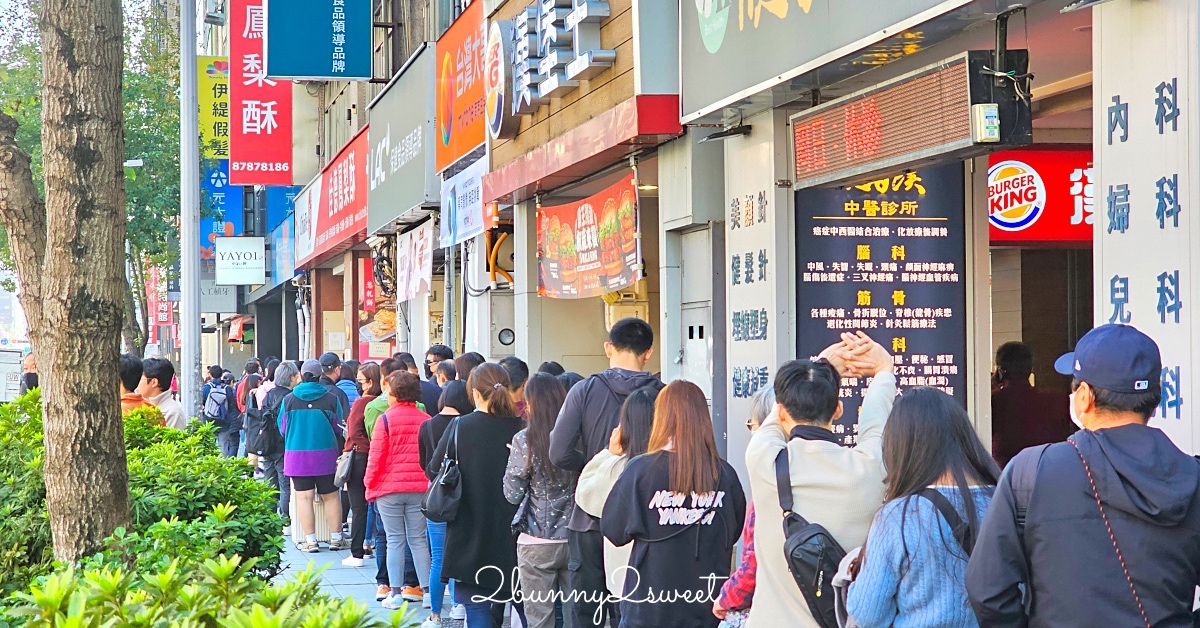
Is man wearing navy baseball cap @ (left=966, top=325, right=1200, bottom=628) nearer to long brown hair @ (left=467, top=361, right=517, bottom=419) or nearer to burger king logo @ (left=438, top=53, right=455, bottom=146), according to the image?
long brown hair @ (left=467, top=361, right=517, bottom=419)

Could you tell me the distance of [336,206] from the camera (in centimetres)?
2264

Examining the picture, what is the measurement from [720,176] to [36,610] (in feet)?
21.6

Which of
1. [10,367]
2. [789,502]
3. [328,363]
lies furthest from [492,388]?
[10,367]

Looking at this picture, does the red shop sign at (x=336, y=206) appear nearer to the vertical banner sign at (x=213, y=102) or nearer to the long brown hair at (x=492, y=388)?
the vertical banner sign at (x=213, y=102)

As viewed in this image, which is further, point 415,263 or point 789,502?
point 415,263

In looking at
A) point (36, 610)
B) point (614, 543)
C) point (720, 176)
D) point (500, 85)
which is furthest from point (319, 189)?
point (36, 610)

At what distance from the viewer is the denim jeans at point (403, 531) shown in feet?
32.4

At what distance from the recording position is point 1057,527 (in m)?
3.54

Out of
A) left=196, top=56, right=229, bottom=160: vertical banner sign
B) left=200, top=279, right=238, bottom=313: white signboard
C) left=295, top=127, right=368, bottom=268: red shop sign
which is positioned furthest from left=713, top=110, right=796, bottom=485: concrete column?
left=200, top=279, right=238, bottom=313: white signboard

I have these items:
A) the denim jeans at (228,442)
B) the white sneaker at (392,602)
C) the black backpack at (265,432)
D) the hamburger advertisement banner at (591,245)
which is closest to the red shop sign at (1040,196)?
the hamburger advertisement banner at (591,245)

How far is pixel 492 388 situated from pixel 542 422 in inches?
28.2

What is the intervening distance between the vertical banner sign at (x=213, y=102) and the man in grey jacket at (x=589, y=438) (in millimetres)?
21443

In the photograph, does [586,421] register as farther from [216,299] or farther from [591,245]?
[216,299]

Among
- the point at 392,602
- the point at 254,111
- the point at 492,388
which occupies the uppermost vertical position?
the point at 254,111
